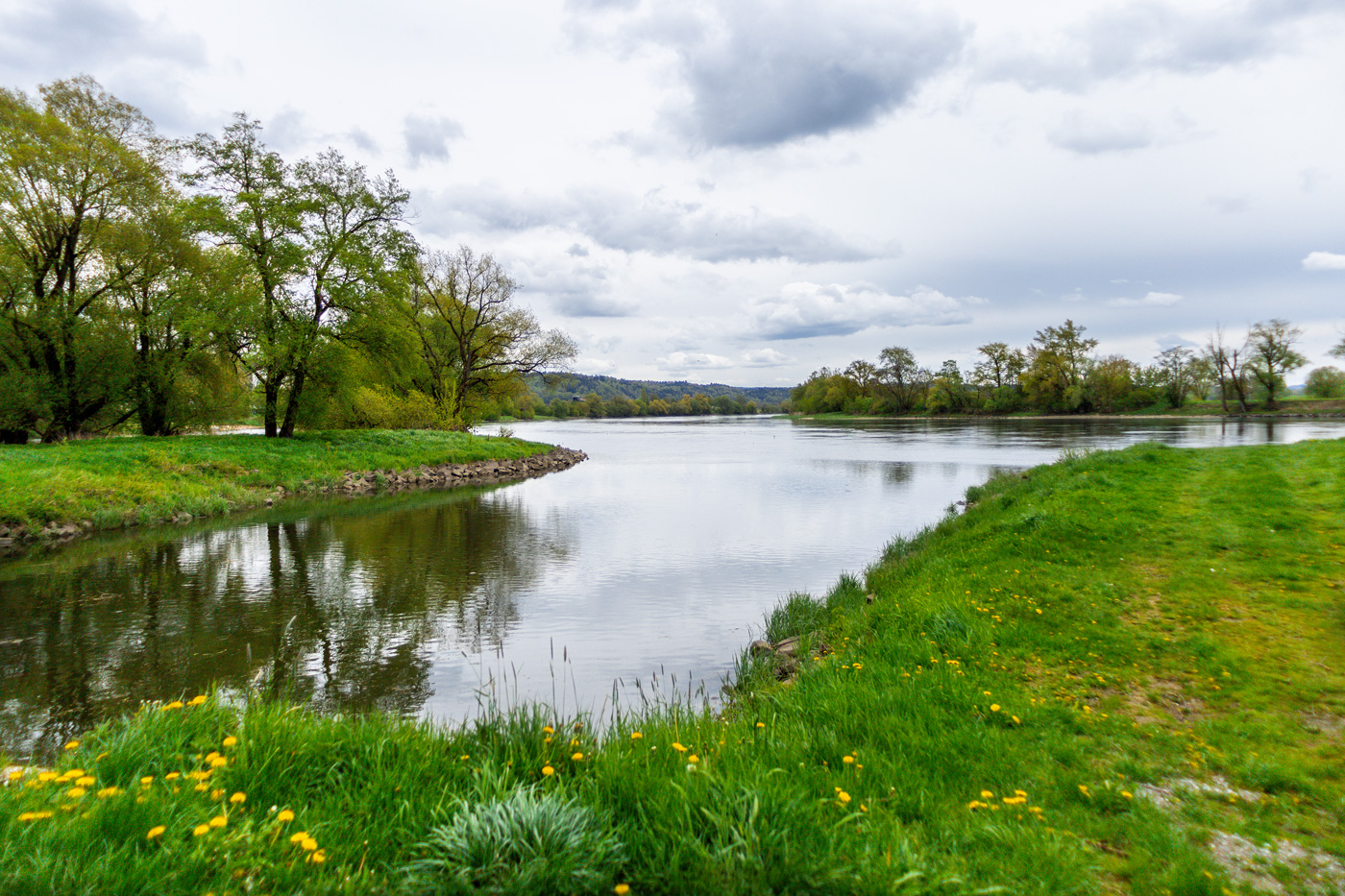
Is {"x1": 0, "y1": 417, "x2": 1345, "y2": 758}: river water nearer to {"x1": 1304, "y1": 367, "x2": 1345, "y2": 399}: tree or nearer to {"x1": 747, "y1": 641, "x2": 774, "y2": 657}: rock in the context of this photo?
{"x1": 747, "y1": 641, "x2": 774, "y2": 657}: rock

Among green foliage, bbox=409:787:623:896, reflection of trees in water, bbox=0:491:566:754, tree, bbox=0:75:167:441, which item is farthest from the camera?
Answer: tree, bbox=0:75:167:441

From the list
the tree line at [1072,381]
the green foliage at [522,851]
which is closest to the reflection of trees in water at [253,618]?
the green foliage at [522,851]

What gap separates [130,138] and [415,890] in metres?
32.8

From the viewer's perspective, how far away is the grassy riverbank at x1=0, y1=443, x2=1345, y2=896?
2.61 m

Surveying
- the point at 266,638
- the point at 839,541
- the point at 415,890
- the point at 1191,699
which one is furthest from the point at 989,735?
the point at 839,541

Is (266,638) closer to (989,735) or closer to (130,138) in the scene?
(989,735)

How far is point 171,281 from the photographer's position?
25.8 metres

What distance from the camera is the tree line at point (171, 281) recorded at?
2297 cm

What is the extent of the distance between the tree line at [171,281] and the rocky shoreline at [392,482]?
529cm

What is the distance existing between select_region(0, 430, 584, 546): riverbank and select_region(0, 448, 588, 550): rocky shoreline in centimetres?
4

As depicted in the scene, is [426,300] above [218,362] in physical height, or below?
above

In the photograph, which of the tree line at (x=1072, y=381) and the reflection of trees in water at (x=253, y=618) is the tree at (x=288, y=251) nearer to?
the reflection of trees in water at (x=253, y=618)

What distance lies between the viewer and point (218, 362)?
92.7 feet

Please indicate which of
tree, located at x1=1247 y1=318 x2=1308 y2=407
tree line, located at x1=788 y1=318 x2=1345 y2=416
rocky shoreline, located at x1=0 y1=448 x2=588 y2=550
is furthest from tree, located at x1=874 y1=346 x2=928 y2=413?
rocky shoreline, located at x1=0 y1=448 x2=588 y2=550
